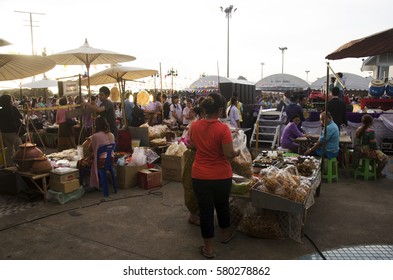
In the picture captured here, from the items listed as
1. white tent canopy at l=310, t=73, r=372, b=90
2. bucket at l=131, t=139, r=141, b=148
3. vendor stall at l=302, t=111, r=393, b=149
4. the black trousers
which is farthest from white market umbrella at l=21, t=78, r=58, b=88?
white tent canopy at l=310, t=73, r=372, b=90

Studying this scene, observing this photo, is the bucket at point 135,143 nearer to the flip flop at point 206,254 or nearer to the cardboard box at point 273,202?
the cardboard box at point 273,202

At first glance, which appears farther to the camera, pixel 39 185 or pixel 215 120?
pixel 39 185

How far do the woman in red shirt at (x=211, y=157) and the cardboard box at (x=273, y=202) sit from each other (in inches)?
23.2

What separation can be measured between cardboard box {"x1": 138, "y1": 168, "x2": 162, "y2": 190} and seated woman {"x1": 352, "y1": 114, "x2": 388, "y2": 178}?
433cm

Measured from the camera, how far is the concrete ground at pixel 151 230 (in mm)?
3736

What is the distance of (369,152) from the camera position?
6777 millimetres

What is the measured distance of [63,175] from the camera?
215 inches

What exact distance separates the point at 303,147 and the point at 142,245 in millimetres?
4595

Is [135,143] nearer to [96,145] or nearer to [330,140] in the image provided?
[96,145]

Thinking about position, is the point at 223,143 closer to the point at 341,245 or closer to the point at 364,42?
the point at 341,245

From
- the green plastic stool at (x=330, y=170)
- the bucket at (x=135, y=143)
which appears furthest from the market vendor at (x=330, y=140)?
the bucket at (x=135, y=143)

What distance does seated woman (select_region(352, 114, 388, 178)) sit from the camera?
22.1ft

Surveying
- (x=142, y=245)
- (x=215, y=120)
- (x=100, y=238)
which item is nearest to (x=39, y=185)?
(x=100, y=238)

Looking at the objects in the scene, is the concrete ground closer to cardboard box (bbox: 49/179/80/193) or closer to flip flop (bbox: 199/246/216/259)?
flip flop (bbox: 199/246/216/259)
